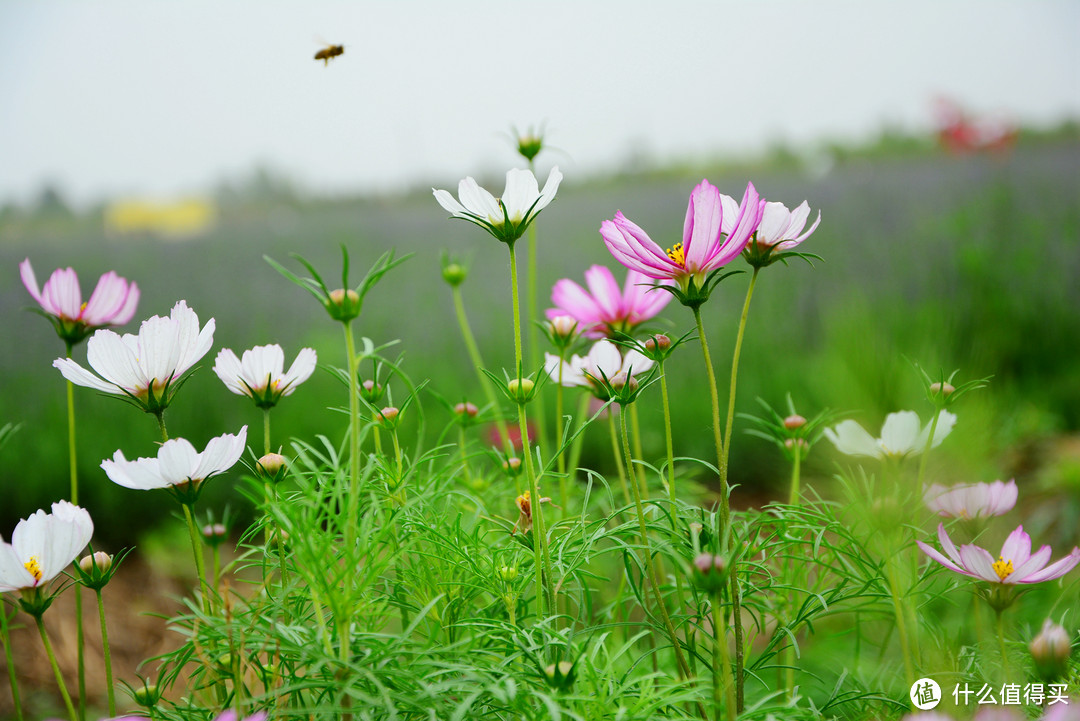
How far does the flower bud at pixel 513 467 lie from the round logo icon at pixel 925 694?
A: 26cm

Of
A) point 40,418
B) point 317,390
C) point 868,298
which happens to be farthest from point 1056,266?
point 40,418

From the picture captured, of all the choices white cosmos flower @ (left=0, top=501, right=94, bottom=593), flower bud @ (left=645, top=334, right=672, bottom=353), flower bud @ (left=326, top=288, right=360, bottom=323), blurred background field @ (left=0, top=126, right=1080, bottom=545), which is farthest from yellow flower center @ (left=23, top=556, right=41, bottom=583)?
blurred background field @ (left=0, top=126, right=1080, bottom=545)

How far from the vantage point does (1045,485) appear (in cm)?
119

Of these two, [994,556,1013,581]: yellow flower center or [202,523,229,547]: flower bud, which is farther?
[202,523,229,547]: flower bud

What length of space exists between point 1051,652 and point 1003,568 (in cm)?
7

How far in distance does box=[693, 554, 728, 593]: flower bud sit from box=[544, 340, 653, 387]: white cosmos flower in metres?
0.16

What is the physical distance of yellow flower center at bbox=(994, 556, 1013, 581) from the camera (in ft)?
1.42

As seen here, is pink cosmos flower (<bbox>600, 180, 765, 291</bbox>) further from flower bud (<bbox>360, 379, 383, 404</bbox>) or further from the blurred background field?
the blurred background field

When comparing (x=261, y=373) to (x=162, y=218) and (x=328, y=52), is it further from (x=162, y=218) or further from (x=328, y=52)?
(x=162, y=218)

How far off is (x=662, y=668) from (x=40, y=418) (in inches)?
55.8

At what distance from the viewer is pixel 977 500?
51 cm

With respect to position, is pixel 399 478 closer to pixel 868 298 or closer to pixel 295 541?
pixel 295 541

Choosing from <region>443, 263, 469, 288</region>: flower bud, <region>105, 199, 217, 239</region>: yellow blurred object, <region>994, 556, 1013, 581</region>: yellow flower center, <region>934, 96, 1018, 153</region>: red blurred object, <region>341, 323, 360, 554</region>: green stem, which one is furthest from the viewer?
<region>105, 199, 217, 239</region>: yellow blurred object

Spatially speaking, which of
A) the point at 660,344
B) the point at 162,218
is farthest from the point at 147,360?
the point at 162,218
